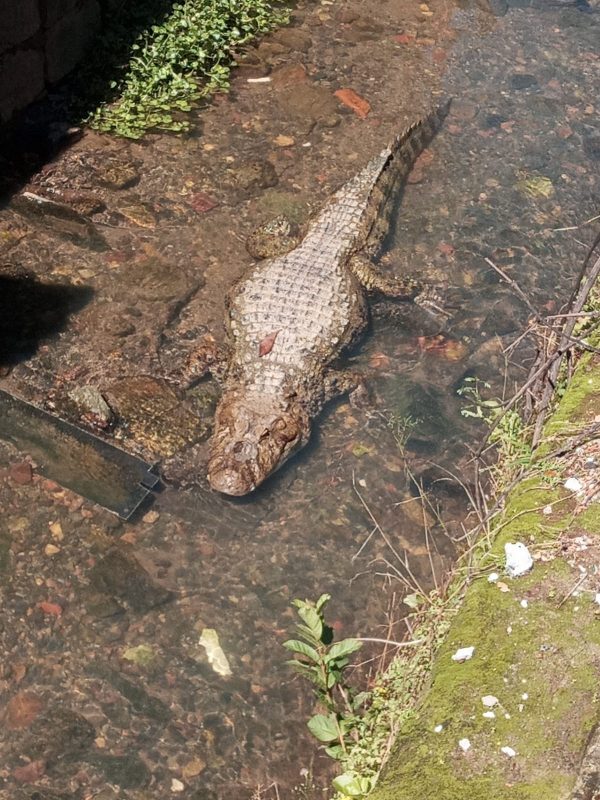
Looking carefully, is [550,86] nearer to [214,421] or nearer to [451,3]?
[451,3]

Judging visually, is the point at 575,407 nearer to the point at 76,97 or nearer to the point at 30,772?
the point at 30,772

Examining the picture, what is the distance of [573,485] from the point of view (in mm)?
3896

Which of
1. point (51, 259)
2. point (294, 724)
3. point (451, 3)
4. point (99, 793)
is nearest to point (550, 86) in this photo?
point (451, 3)

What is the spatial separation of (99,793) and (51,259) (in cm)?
336

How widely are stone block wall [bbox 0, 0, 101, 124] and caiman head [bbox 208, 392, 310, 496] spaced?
9.92ft

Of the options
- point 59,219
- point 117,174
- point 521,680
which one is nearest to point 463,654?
point 521,680

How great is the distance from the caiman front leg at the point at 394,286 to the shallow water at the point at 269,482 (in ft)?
0.36

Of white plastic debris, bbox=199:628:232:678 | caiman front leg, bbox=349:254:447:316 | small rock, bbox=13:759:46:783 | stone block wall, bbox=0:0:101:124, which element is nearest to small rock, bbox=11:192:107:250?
stone block wall, bbox=0:0:101:124

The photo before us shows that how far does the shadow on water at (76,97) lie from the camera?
6160mm

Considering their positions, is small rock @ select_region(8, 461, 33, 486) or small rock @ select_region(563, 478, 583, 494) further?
small rock @ select_region(8, 461, 33, 486)

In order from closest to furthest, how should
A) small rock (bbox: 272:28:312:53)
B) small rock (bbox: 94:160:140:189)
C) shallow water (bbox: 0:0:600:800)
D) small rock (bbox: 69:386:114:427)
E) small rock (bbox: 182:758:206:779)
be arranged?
1. small rock (bbox: 182:758:206:779)
2. shallow water (bbox: 0:0:600:800)
3. small rock (bbox: 69:386:114:427)
4. small rock (bbox: 94:160:140:189)
5. small rock (bbox: 272:28:312:53)

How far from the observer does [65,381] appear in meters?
4.89

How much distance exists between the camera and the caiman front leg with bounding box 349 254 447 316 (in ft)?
19.1

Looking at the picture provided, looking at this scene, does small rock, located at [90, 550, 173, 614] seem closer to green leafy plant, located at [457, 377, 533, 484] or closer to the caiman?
the caiman
